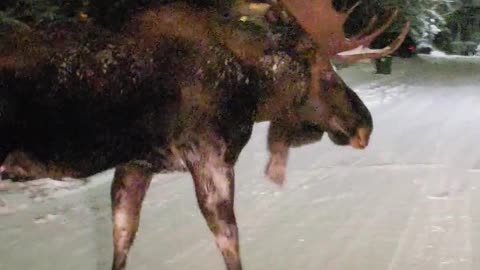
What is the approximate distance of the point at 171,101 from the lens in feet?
10.0

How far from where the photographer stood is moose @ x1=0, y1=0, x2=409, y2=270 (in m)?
2.79

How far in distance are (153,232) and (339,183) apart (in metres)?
2.21

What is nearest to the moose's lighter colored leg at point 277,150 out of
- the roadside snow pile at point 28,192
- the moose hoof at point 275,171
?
the moose hoof at point 275,171

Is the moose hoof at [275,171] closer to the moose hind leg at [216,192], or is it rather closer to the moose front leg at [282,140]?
the moose front leg at [282,140]

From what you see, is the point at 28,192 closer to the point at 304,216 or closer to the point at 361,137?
the point at 304,216

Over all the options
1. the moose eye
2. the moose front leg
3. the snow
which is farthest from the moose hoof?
the snow

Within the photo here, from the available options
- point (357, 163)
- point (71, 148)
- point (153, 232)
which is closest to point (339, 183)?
point (357, 163)

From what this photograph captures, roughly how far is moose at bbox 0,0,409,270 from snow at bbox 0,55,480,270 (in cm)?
148

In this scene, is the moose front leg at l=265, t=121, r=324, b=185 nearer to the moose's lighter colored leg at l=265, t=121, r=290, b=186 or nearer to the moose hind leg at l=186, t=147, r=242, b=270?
the moose's lighter colored leg at l=265, t=121, r=290, b=186

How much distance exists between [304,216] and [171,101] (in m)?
3.09

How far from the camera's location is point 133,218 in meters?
3.48

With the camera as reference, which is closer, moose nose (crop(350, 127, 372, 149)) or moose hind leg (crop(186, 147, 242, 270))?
moose hind leg (crop(186, 147, 242, 270))

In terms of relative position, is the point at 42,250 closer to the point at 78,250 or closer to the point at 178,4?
the point at 78,250

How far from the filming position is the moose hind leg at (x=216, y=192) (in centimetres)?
312
